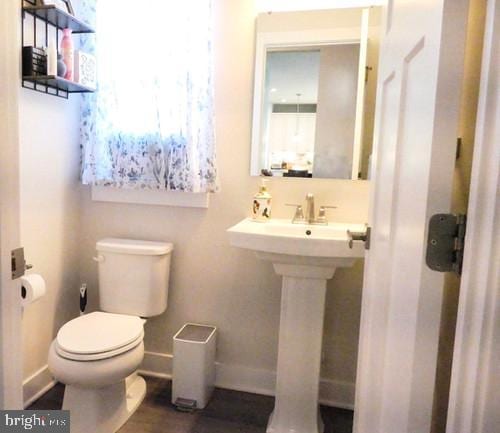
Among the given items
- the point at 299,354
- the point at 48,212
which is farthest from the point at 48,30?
the point at 299,354

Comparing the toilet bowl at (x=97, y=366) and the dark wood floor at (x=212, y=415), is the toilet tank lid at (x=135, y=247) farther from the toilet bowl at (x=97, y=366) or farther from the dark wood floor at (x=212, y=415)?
the dark wood floor at (x=212, y=415)

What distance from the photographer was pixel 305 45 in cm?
178

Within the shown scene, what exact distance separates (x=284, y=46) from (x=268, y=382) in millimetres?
1758

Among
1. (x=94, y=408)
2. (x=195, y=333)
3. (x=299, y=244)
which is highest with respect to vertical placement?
(x=299, y=244)

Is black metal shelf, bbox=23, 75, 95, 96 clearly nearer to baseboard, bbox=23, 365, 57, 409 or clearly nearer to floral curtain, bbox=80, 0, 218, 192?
floral curtain, bbox=80, 0, 218, 192

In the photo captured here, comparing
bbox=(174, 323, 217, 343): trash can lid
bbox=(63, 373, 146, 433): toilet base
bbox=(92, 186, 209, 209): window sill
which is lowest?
bbox=(63, 373, 146, 433): toilet base

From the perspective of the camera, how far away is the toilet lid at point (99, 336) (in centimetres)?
142

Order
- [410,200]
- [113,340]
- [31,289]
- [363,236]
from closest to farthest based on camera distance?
[410,200] < [363,236] < [31,289] < [113,340]

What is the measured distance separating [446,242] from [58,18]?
6.28 feet

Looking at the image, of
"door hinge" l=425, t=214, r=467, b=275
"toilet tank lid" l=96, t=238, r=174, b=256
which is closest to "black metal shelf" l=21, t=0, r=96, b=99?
"toilet tank lid" l=96, t=238, r=174, b=256

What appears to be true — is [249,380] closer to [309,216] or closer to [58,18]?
[309,216]

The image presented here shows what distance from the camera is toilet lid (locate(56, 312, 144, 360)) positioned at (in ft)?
4.66
